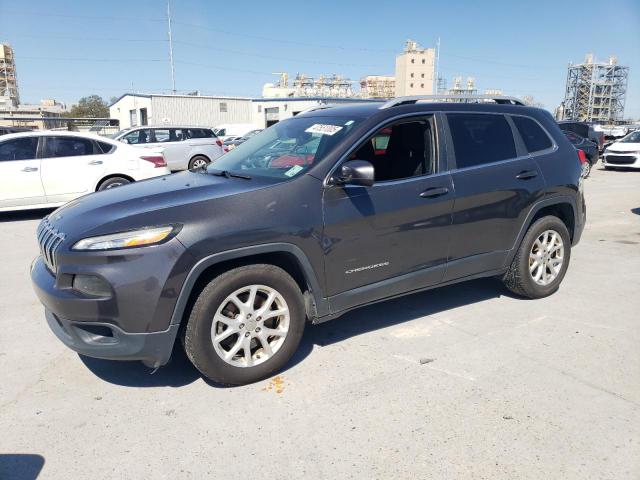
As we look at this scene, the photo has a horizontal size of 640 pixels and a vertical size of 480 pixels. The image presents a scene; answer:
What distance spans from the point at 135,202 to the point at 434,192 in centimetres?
216

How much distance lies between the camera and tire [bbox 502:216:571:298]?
14.7ft

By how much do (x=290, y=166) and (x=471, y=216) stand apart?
5.13ft

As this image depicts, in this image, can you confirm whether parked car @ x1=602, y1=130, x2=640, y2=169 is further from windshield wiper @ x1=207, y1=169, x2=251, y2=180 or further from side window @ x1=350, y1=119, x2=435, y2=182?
windshield wiper @ x1=207, y1=169, x2=251, y2=180

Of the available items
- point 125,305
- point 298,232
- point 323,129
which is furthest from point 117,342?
point 323,129

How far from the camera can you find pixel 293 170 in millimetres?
3439

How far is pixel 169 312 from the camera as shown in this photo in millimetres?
2865

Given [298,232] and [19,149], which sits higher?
[19,149]

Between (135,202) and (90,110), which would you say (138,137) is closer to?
(135,202)

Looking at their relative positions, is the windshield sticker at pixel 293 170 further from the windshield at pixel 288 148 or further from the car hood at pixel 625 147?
the car hood at pixel 625 147

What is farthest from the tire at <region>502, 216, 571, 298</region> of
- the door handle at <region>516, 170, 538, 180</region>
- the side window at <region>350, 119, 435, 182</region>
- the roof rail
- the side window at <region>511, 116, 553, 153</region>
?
the side window at <region>350, 119, 435, 182</region>

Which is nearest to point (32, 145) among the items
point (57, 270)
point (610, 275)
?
point (57, 270)

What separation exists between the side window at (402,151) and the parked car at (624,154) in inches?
669

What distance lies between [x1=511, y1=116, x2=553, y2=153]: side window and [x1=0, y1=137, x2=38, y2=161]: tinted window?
7.92 metres

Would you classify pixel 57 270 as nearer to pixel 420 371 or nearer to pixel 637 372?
pixel 420 371
